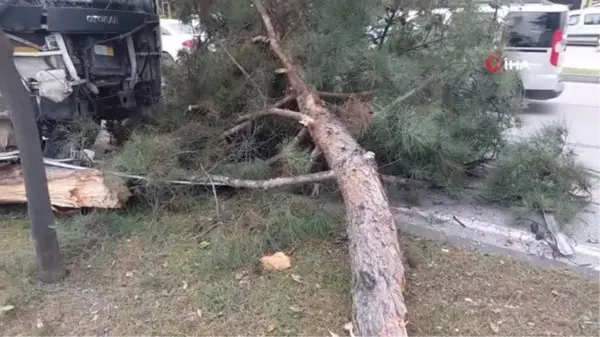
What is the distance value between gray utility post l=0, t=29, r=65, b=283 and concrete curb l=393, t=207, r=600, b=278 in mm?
2253

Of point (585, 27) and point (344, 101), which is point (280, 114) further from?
point (585, 27)

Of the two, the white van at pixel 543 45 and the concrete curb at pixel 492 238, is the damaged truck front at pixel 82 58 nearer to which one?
the concrete curb at pixel 492 238

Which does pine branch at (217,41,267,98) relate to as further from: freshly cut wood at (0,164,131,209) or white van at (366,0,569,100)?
white van at (366,0,569,100)

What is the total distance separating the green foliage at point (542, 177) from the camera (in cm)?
381

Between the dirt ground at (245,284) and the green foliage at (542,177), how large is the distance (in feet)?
2.39

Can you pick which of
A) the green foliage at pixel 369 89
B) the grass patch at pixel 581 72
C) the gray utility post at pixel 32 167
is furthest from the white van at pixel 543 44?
the gray utility post at pixel 32 167

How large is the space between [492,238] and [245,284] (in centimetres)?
172

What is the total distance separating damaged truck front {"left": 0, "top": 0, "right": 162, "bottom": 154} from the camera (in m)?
4.05

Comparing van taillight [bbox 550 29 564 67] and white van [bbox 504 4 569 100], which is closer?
white van [bbox 504 4 569 100]

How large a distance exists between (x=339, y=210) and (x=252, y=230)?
675mm

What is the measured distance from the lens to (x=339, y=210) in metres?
3.77

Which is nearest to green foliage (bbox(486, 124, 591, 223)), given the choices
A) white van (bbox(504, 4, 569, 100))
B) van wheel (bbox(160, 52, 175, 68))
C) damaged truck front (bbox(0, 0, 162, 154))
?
van wheel (bbox(160, 52, 175, 68))

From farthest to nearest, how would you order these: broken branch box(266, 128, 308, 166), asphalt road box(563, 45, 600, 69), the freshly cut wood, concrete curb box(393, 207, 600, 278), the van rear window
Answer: asphalt road box(563, 45, 600, 69), the van rear window, broken branch box(266, 128, 308, 166), the freshly cut wood, concrete curb box(393, 207, 600, 278)

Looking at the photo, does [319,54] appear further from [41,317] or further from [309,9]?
[41,317]
